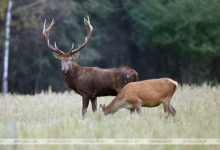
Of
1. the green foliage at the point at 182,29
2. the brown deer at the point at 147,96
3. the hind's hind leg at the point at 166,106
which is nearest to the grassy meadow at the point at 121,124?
the hind's hind leg at the point at 166,106

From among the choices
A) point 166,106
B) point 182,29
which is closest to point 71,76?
point 166,106

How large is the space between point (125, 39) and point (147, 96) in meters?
29.0

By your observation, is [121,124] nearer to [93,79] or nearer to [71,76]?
[93,79]

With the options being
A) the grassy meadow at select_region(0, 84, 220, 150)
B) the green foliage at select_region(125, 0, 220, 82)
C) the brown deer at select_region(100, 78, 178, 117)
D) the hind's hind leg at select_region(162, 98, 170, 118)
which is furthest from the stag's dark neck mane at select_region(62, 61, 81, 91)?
the green foliage at select_region(125, 0, 220, 82)

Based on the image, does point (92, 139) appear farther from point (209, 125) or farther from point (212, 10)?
point (212, 10)

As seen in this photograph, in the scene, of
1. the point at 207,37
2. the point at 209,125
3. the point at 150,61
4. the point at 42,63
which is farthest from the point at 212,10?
the point at 209,125

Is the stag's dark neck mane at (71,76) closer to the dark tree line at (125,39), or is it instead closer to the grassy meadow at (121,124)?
the grassy meadow at (121,124)

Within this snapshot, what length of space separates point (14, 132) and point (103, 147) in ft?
5.27

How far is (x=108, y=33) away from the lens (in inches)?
1501

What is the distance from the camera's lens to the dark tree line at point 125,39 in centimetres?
3122

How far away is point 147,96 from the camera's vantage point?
9773 mm

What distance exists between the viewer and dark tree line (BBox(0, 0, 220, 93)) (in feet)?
102

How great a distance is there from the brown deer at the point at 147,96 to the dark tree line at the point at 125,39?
59.7 ft

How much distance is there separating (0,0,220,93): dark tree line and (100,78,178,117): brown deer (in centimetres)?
1819
